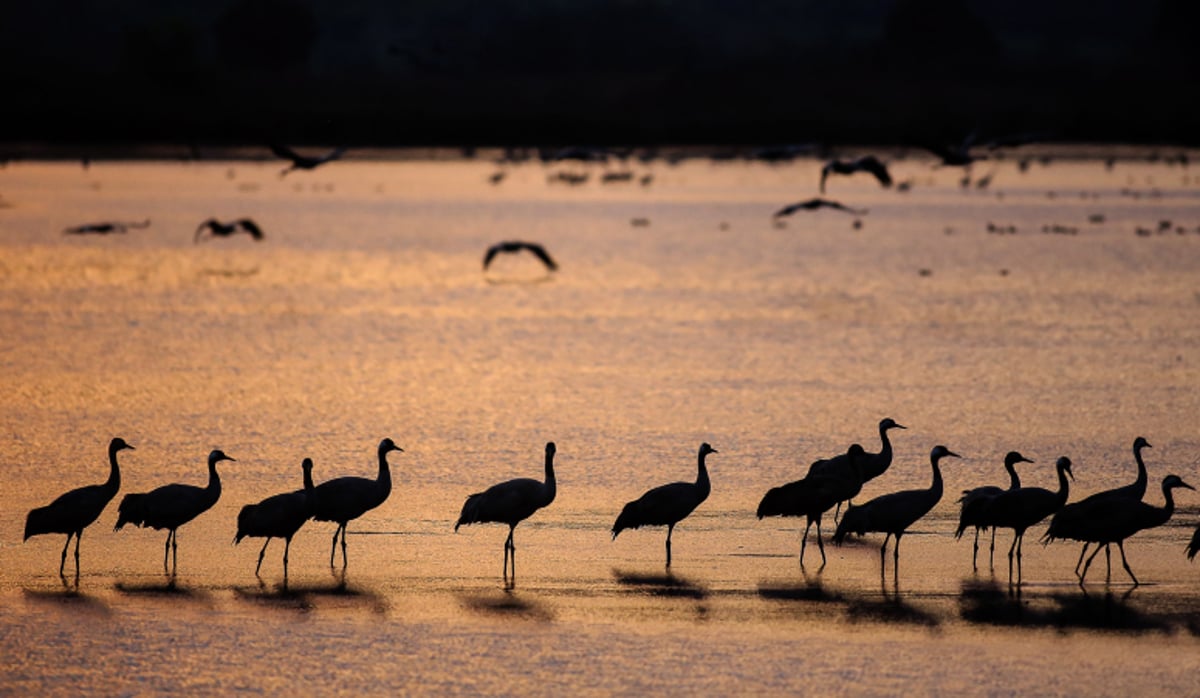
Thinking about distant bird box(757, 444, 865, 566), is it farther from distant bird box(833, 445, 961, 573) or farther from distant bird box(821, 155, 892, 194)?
distant bird box(821, 155, 892, 194)

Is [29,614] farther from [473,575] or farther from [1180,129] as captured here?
[1180,129]

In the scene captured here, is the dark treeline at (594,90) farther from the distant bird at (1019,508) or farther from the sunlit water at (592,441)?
the distant bird at (1019,508)

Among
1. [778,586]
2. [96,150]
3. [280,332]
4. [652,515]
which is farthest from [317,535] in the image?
[96,150]

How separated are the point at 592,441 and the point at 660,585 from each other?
6.72 metres

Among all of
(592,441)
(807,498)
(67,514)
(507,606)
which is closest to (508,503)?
(507,606)

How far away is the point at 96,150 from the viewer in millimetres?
113500

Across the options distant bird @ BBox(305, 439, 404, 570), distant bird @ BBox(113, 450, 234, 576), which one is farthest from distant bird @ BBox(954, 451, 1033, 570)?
distant bird @ BBox(113, 450, 234, 576)

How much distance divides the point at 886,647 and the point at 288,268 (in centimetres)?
3771

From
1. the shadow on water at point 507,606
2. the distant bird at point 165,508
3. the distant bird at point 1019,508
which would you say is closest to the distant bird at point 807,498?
the distant bird at point 1019,508

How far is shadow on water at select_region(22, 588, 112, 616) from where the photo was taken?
45.6ft

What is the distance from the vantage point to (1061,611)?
14.0 m

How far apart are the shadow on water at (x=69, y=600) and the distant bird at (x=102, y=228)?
32005 millimetres

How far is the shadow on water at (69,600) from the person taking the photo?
13.9 m

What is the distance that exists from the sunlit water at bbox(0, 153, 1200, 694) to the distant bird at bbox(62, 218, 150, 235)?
88cm
